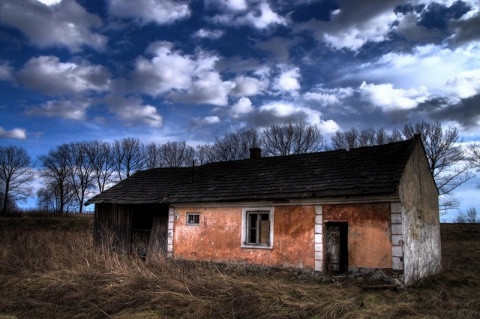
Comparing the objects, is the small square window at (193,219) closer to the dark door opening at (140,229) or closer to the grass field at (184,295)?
the dark door opening at (140,229)

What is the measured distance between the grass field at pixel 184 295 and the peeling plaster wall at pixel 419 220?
2.73 feet

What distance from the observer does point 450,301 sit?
10.3 metres

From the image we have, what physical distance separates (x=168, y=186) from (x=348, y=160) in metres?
8.87

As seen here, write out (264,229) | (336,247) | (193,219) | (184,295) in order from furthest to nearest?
(193,219) < (264,229) < (336,247) < (184,295)

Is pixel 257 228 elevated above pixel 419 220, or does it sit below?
below

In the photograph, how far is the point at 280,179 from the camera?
55.5 ft

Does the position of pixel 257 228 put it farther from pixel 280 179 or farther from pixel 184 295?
pixel 184 295

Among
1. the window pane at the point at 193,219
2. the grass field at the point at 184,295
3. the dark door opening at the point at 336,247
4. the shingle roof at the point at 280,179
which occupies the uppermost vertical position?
the shingle roof at the point at 280,179

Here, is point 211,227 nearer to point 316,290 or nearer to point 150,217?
point 150,217

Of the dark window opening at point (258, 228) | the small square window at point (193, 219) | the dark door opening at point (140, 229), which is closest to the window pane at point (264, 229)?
the dark window opening at point (258, 228)

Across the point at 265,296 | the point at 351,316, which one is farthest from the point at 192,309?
the point at 351,316

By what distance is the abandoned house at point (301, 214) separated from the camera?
13.3 m

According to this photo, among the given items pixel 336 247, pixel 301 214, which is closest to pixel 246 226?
pixel 301 214

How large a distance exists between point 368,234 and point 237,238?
5270 millimetres
